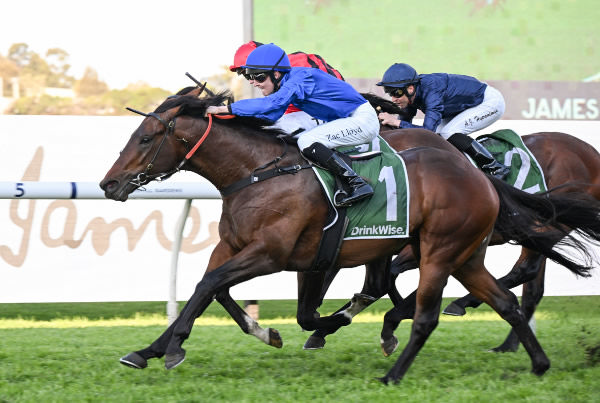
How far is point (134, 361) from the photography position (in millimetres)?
4398

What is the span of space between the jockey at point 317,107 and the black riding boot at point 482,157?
3.32ft

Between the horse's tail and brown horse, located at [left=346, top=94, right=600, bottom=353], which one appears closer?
the horse's tail

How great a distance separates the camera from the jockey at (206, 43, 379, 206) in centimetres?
454

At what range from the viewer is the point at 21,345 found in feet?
17.9

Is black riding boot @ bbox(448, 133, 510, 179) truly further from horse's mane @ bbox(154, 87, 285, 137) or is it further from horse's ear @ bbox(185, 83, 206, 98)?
horse's ear @ bbox(185, 83, 206, 98)

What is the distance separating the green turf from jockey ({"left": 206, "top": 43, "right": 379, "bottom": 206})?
5.53 m

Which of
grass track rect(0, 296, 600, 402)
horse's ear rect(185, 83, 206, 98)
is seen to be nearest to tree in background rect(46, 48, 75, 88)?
grass track rect(0, 296, 600, 402)

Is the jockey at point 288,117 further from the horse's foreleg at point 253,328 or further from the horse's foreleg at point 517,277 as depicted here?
the horse's foreleg at point 517,277

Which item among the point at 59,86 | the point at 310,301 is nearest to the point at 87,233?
the point at 310,301

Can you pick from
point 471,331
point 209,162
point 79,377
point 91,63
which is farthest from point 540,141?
point 91,63

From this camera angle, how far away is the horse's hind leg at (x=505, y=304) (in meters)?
4.66

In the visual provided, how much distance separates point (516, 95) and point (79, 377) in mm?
6645

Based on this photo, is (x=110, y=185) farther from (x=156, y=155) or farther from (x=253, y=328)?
(x=253, y=328)

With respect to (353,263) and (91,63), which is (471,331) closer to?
(353,263)
